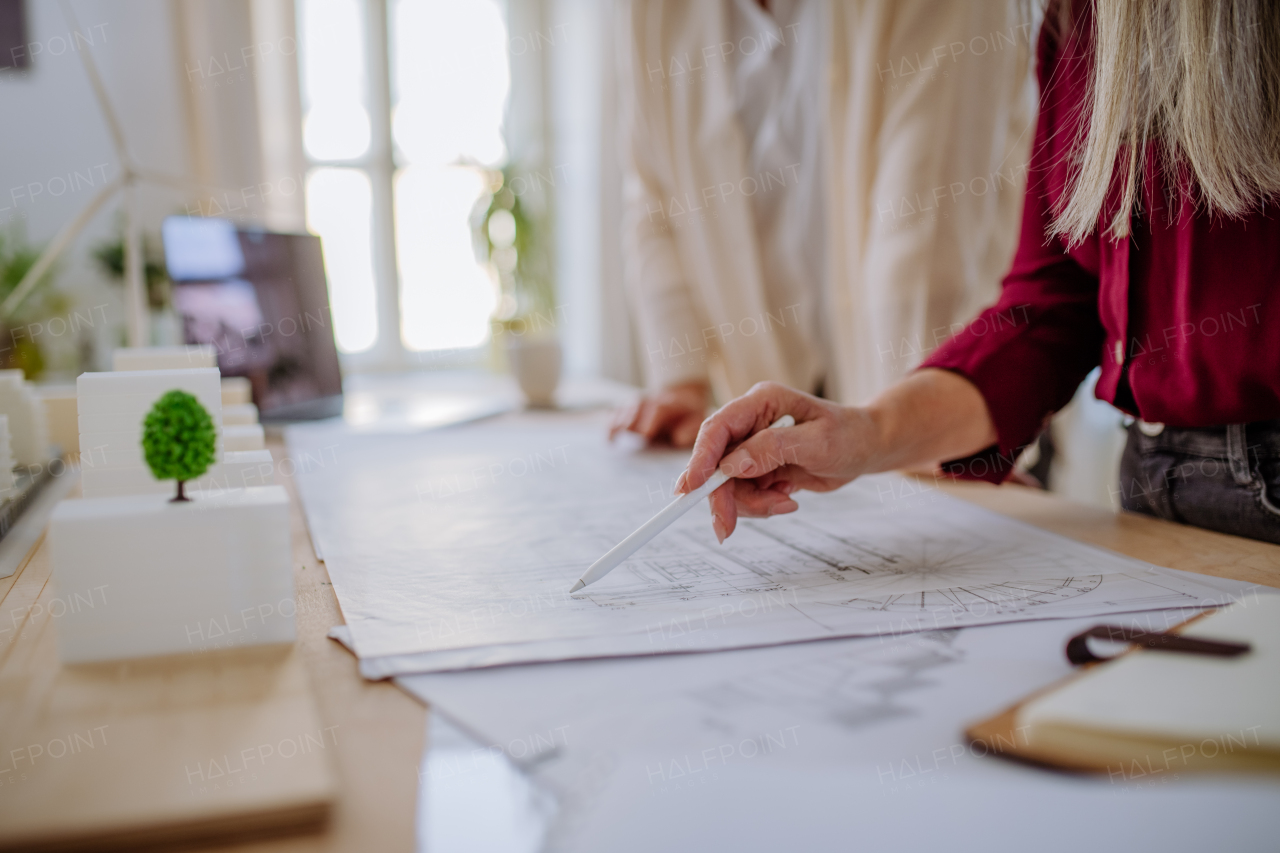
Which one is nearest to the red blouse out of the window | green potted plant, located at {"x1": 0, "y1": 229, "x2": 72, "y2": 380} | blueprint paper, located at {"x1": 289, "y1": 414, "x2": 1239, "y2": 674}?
blueprint paper, located at {"x1": 289, "y1": 414, "x2": 1239, "y2": 674}

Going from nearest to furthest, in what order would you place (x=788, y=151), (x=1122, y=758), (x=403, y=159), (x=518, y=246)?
(x=1122, y=758)
(x=788, y=151)
(x=518, y=246)
(x=403, y=159)

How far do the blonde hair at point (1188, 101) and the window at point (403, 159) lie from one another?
9.16 ft

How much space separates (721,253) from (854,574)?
102cm

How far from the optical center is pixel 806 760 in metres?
0.36

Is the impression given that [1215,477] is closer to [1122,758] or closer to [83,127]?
[1122,758]

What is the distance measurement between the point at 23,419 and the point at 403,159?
2764mm

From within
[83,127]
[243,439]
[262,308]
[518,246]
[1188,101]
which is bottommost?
[243,439]

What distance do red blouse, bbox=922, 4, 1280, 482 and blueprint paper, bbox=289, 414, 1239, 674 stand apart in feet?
0.47

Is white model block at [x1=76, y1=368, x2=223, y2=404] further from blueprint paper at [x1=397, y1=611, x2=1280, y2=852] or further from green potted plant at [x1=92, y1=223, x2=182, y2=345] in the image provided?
green potted plant at [x1=92, y1=223, x2=182, y2=345]

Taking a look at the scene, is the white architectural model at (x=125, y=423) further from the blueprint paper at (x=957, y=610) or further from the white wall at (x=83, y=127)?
the white wall at (x=83, y=127)

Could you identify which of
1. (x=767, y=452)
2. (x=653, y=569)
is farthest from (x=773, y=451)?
(x=653, y=569)

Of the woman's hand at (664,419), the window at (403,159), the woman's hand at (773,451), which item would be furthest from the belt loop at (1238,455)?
the window at (403,159)

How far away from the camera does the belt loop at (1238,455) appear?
69cm

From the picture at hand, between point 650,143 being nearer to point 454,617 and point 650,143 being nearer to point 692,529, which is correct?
point 692,529
